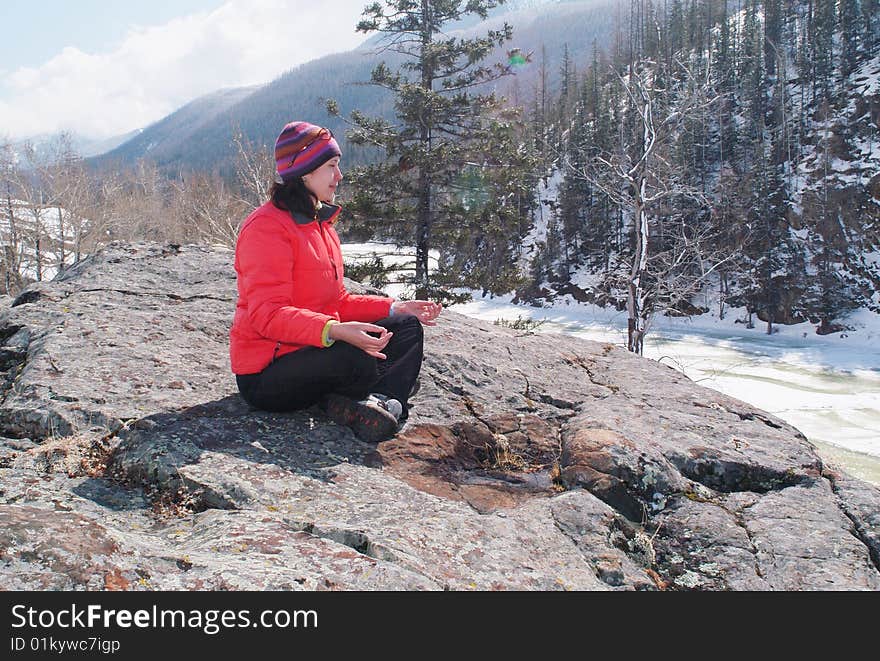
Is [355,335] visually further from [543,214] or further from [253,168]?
[543,214]

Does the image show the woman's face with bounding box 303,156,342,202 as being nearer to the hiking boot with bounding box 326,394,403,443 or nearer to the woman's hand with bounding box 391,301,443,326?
the woman's hand with bounding box 391,301,443,326

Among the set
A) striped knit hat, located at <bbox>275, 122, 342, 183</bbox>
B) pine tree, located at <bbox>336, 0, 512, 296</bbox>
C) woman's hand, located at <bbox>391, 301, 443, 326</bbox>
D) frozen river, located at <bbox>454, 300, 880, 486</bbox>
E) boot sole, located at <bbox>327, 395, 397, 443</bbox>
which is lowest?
frozen river, located at <bbox>454, 300, 880, 486</bbox>

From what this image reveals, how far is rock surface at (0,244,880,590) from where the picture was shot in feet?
5.94

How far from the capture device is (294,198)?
296cm

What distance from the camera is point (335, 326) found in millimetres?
2723

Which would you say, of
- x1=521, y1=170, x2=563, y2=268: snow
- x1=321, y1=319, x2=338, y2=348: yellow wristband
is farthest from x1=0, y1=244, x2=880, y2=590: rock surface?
x1=521, y1=170, x2=563, y2=268: snow

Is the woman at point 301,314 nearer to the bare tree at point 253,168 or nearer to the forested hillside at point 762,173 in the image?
the bare tree at point 253,168

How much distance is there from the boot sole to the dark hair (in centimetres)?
102

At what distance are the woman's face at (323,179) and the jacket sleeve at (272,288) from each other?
0.31 metres

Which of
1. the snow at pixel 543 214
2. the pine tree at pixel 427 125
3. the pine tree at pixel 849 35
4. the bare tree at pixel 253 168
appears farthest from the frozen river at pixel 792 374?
the pine tree at pixel 849 35

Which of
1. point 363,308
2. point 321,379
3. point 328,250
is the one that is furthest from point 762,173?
point 321,379

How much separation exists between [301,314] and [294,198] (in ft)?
2.13

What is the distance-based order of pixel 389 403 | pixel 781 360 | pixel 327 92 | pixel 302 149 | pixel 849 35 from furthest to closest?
pixel 327 92, pixel 849 35, pixel 781 360, pixel 389 403, pixel 302 149
